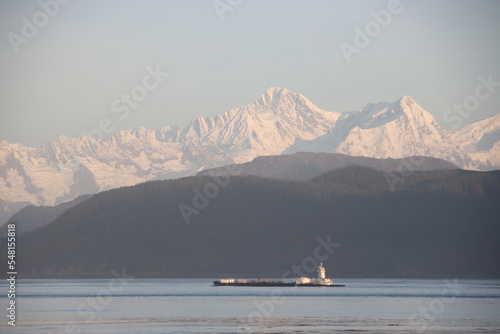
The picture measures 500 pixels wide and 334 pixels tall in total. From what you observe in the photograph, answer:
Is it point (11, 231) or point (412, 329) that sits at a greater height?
point (11, 231)

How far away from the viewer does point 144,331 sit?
17325 cm

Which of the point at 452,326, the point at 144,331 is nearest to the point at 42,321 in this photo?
the point at 144,331

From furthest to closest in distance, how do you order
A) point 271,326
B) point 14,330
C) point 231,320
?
1. point 231,320
2. point 271,326
3. point 14,330

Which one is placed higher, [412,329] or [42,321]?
[42,321]

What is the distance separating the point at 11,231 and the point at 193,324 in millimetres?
35026

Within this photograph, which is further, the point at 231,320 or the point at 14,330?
the point at 231,320

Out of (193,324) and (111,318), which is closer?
(193,324)

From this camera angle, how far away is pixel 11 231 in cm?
18675

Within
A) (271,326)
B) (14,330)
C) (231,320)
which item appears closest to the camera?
(14,330)

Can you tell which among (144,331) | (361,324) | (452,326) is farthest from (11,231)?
(452,326)

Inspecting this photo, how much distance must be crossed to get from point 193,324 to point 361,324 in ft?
95.0

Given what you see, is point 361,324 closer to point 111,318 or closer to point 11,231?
point 111,318

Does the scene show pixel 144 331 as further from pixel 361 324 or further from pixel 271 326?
pixel 361 324

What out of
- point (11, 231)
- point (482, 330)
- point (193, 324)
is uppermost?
point (11, 231)
